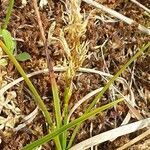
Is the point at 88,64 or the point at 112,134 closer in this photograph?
the point at 112,134

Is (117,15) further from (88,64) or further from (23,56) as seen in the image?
(23,56)

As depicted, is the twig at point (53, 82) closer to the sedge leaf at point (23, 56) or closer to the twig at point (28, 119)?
the twig at point (28, 119)

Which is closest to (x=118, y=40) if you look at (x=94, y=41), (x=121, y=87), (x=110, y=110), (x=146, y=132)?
(x=94, y=41)

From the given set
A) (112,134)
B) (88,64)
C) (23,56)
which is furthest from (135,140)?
(23,56)

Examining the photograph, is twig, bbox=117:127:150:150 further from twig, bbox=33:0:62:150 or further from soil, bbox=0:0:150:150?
twig, bbox=33:0:62:150

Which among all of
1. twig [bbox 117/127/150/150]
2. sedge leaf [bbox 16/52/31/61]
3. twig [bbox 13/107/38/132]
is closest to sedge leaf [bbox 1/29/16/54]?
sedge leaf [bbox 16/52/31/61]

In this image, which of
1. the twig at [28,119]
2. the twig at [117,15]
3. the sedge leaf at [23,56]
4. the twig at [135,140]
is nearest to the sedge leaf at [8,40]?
the sedge leaf at [23,56]
